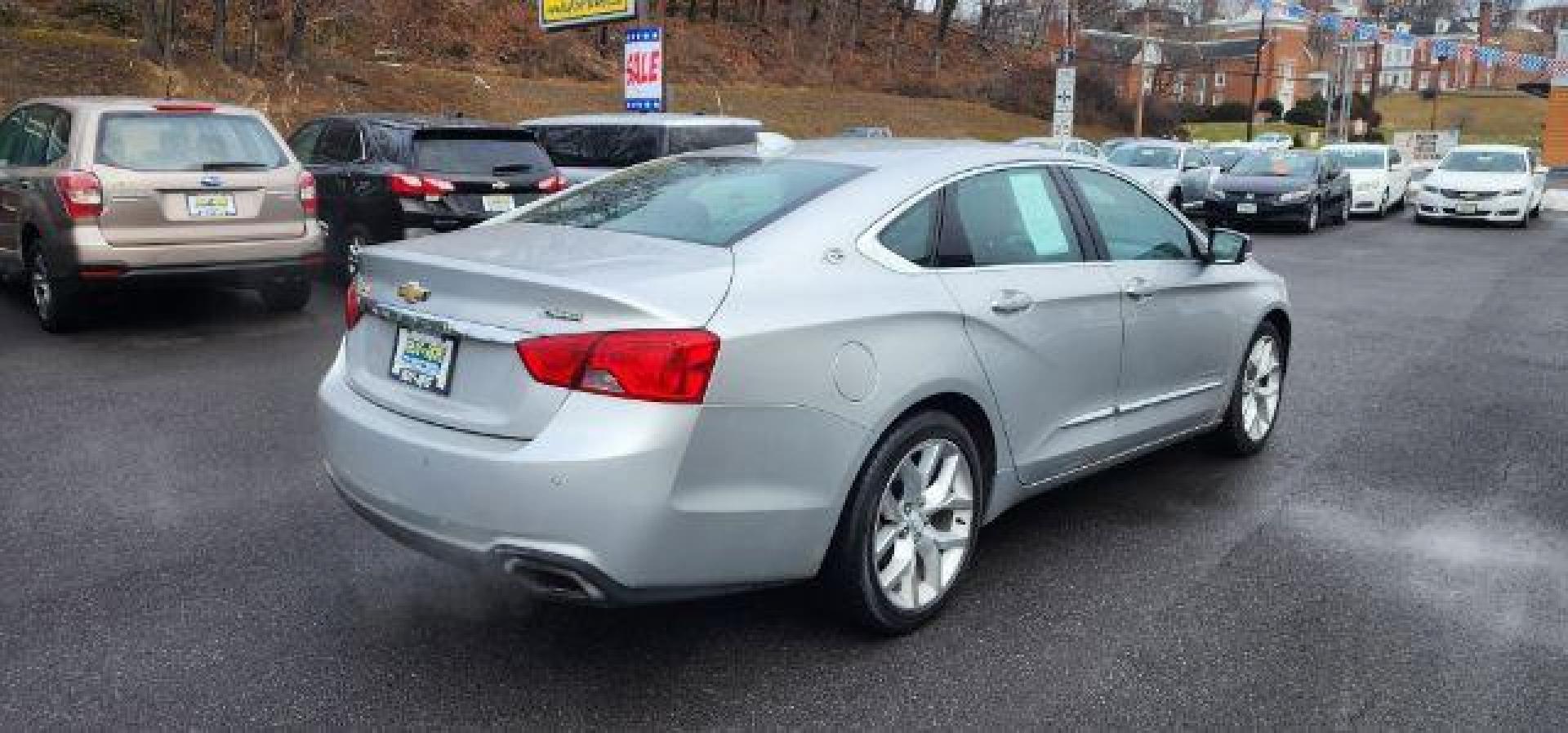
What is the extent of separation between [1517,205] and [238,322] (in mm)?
21183

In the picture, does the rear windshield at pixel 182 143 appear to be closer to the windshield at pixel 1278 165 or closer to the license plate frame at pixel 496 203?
the license plate frame at pixel 496 203

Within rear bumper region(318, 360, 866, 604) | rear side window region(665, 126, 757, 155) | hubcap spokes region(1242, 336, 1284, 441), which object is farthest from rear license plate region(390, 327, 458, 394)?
rear side window region(665, 126, 757, 155)

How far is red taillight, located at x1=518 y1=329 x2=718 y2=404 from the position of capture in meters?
3.04

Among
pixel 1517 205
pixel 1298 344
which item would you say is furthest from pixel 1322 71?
pixel 1298 344

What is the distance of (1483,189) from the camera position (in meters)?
Answer: 21.8

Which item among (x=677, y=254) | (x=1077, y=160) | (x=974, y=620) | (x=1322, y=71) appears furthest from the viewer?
(x=1322, y=71)

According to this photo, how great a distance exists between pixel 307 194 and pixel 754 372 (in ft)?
21.4

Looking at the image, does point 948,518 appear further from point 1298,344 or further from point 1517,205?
point 1517,205

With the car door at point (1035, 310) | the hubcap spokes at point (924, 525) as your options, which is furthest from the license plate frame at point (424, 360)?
the car door at point (1035, 310)

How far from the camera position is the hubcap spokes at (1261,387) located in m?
5.79

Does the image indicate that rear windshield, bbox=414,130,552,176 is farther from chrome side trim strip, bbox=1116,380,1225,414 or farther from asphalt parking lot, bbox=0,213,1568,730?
chrome side trim strip, bbox=1116,380,1225,414

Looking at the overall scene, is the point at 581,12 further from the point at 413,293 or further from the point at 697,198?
the point at 413,293

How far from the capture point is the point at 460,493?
3.18m

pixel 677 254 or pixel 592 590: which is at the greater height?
pixel 677 254
